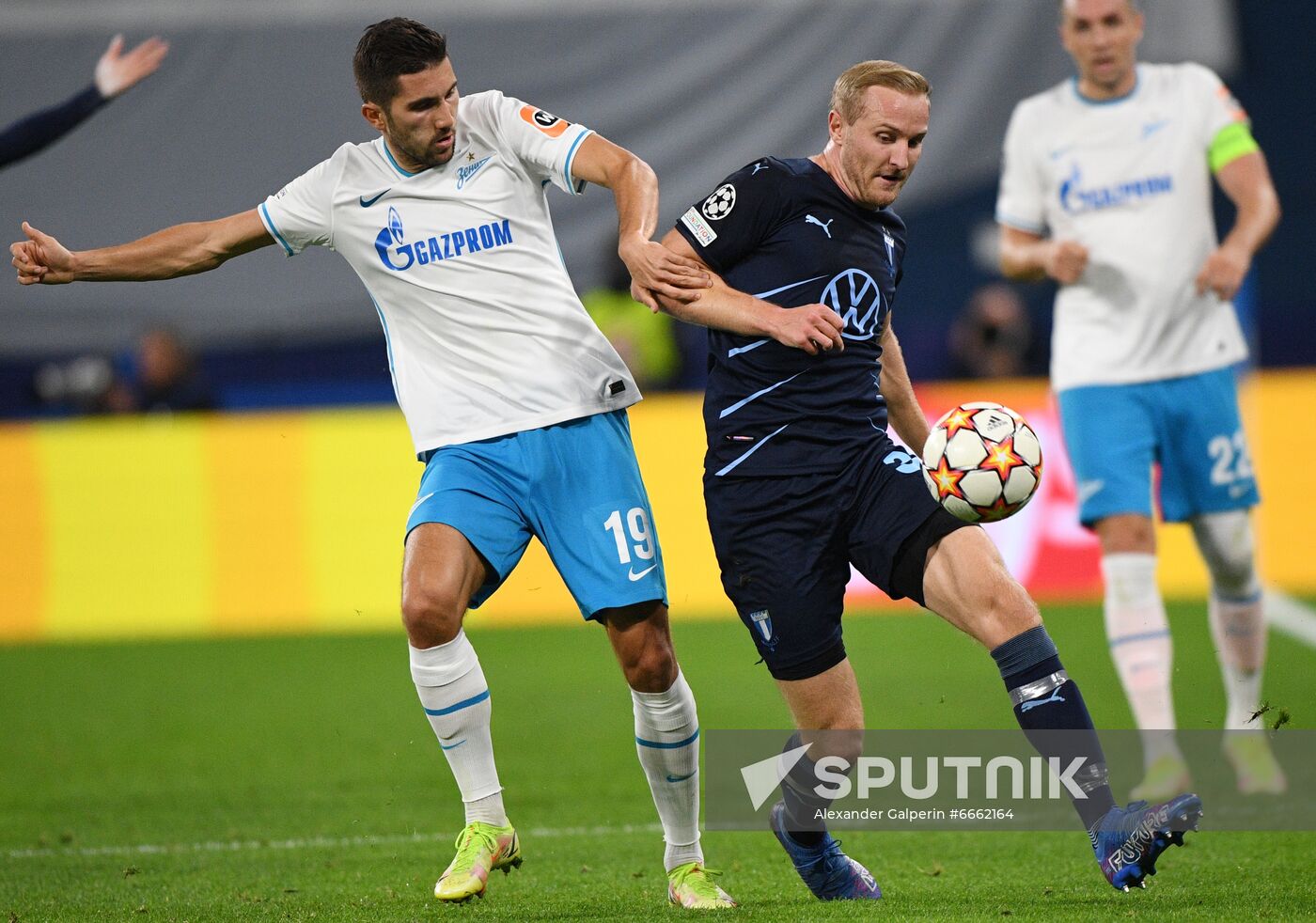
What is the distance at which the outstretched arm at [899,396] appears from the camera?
4.99 m

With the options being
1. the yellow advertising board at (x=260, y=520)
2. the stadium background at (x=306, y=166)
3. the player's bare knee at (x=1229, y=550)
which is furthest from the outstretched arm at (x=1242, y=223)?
the stadium background at (x=306, y=166)

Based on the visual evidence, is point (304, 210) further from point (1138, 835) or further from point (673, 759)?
point (1138, 835)

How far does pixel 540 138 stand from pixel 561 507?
1.04 meters

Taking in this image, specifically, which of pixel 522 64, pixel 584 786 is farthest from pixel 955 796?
pixel 522 64

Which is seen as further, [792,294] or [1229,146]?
[1229,146]

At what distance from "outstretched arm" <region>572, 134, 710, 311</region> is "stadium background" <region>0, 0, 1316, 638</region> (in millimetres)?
6993

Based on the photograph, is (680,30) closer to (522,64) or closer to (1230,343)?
(522,64)

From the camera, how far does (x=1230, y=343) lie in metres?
6.54

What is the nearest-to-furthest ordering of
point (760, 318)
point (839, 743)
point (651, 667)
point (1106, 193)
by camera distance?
point (760, 318) < point (839, 743) < point (651, 667) < point (1106, 193)

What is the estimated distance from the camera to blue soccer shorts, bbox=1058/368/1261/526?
6367 mm

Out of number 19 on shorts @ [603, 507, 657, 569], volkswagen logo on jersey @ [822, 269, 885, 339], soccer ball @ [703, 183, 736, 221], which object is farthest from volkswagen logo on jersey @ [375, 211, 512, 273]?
volkswagen logo on jersey @ [822, 269, 885, 339]

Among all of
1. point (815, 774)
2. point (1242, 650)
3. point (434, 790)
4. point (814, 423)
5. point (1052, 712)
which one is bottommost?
point (434, 790)

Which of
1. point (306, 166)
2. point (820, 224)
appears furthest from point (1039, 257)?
point (306, 166)

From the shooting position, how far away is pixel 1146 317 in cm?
648
